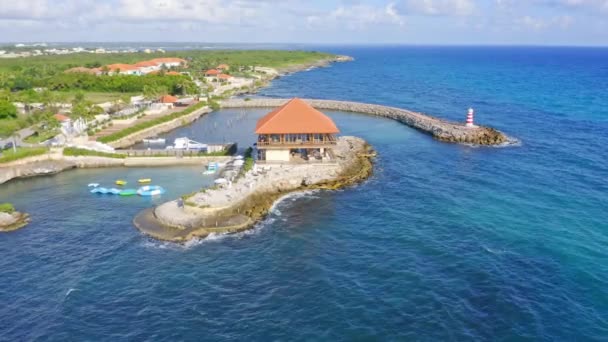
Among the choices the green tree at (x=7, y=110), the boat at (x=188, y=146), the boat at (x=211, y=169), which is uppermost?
the green tree at (x=7, y=110)

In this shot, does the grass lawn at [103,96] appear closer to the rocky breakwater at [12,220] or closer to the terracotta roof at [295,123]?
the terracotta roof at [295,123]

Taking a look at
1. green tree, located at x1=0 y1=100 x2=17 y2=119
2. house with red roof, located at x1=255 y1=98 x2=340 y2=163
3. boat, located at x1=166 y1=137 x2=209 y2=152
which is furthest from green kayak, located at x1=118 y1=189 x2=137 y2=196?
green tree, located at x1=0 y1=100 x2=17 y2=119

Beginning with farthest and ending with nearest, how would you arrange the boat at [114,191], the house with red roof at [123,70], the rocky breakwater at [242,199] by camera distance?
the house with red roof at [123,70], the boat at [114,191], the rocky breakwater at [242,199]

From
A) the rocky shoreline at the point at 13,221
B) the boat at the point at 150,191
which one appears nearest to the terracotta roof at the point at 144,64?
the boat at the point at 150,191

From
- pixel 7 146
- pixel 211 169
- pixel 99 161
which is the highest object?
pixel 7 146

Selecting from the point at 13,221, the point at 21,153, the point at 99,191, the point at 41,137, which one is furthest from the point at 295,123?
the point at 41,137

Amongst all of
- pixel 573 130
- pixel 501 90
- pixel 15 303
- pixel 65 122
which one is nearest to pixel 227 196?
pixel 15 303

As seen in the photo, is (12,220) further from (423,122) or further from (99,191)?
(423,122)
